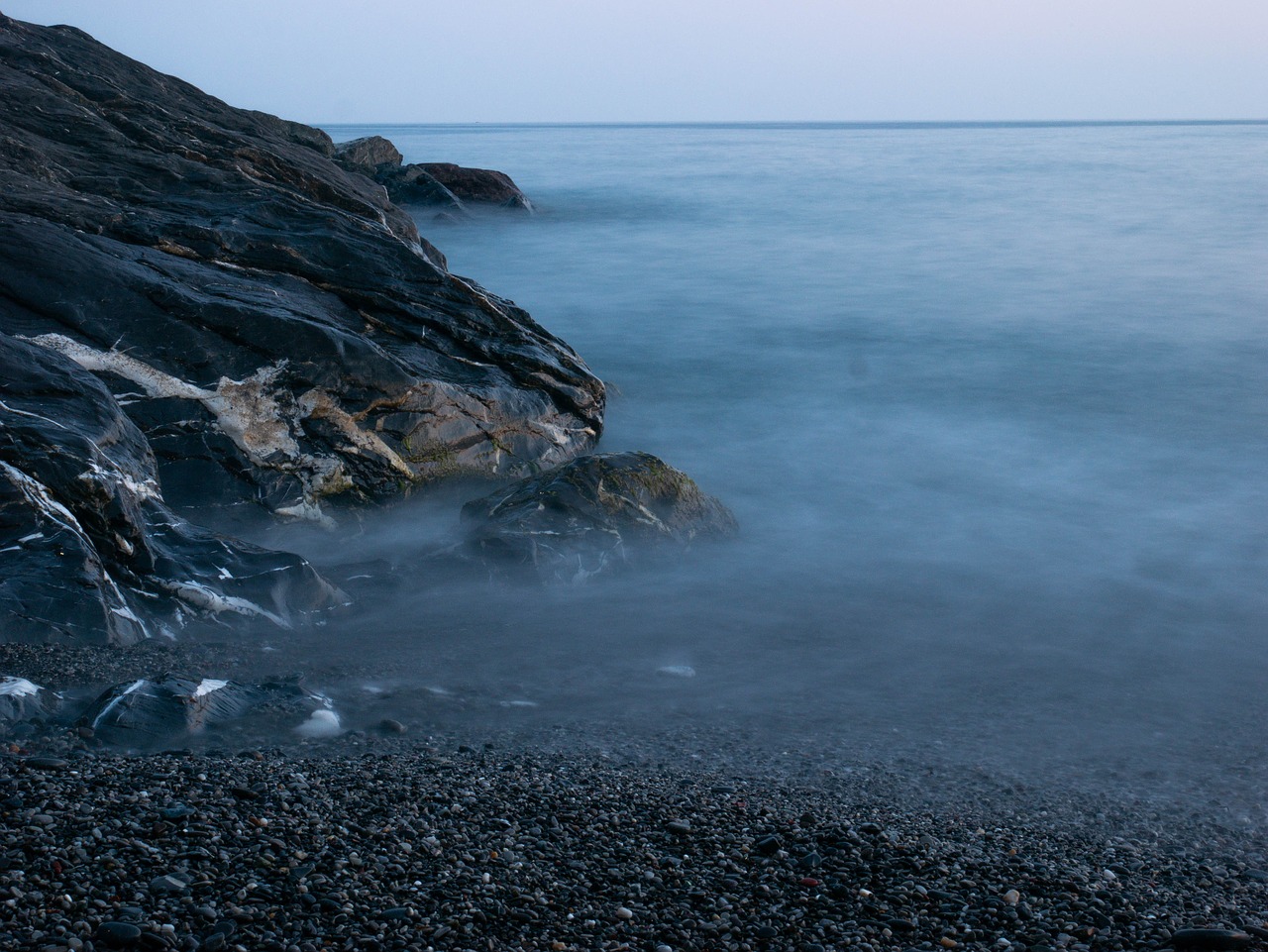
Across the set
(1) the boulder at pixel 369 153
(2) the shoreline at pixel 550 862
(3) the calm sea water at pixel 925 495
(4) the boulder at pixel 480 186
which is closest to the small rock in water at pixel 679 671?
(3) the calm sea water at pixel 925 495

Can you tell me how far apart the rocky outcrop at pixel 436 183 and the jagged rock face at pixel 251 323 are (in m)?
14.2

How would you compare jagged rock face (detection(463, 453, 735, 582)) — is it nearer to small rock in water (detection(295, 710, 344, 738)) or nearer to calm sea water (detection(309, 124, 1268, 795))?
calm sea water (detection(309, 124, 1268, 795))

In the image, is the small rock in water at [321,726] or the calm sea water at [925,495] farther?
the calm sea water at [925,495]

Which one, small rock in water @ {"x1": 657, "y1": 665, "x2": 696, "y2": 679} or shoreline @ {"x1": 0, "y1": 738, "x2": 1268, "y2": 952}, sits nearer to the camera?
shoreline @ {"x1": 0, "y1": 738, "x2": 1268, "y2": 952}

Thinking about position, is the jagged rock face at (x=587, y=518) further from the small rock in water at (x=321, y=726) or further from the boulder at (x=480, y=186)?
the boulder at (x=480, y=186)

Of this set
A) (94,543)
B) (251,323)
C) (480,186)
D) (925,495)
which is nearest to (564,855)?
(94,543)

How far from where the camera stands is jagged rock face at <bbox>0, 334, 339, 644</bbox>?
443 cm

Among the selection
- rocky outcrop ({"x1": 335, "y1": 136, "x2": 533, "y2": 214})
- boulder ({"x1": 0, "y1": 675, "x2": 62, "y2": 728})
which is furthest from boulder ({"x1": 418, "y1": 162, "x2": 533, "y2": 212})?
boulder ({"x1": 0, "y1": 675, "x2": 62, "y2": 728})

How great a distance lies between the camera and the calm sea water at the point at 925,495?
4.94 metres

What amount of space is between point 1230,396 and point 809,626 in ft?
23.2

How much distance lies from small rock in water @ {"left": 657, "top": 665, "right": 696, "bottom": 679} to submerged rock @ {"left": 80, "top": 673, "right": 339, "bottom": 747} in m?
1.58

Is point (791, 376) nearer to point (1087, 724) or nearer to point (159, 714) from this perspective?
point (1087, 724)

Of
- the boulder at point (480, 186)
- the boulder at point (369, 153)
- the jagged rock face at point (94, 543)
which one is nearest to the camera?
the jagged rock face at point (94, 543)

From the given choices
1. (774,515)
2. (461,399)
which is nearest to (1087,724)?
(774,515)
